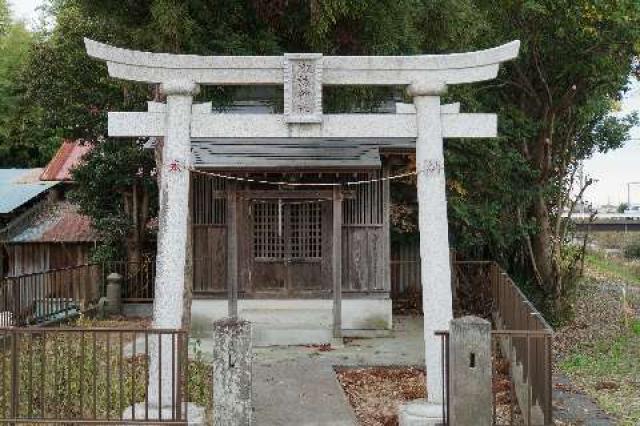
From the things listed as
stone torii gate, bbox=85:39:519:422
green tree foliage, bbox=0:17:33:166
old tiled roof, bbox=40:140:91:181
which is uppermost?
green tree foliage, bbox=0:17:33:166

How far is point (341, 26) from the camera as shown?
12852 mm

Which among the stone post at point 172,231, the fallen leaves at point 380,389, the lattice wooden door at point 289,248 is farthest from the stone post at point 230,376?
the lattice wooden door at point 289,248

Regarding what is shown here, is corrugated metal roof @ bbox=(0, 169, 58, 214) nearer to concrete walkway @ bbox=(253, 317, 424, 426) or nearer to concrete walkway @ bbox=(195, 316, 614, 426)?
concrete walkway @ bbox=(195, 316, 614, 426)

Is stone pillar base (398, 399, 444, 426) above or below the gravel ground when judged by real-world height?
above

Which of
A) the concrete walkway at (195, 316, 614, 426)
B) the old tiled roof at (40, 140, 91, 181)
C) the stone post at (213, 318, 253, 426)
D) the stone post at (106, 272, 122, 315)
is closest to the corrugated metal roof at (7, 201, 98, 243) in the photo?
the old tiled roof at (40, 140, 91, 181)

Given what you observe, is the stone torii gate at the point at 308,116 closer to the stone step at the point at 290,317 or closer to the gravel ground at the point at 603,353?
the gravel ground at the point at 603,353

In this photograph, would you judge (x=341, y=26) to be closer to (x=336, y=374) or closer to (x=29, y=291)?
(x=336, y=374)

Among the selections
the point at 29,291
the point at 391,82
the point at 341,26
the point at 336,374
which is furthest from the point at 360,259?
the point at 29,291

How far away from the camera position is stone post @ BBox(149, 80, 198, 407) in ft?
26.6

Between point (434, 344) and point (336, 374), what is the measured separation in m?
3.33

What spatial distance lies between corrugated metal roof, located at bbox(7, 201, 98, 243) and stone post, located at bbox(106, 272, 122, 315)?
489cm

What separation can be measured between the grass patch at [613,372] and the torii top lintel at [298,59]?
16.2ft

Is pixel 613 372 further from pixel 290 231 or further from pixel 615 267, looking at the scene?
pixel 615 267

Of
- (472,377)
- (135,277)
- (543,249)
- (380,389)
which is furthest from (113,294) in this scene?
(472,377)
